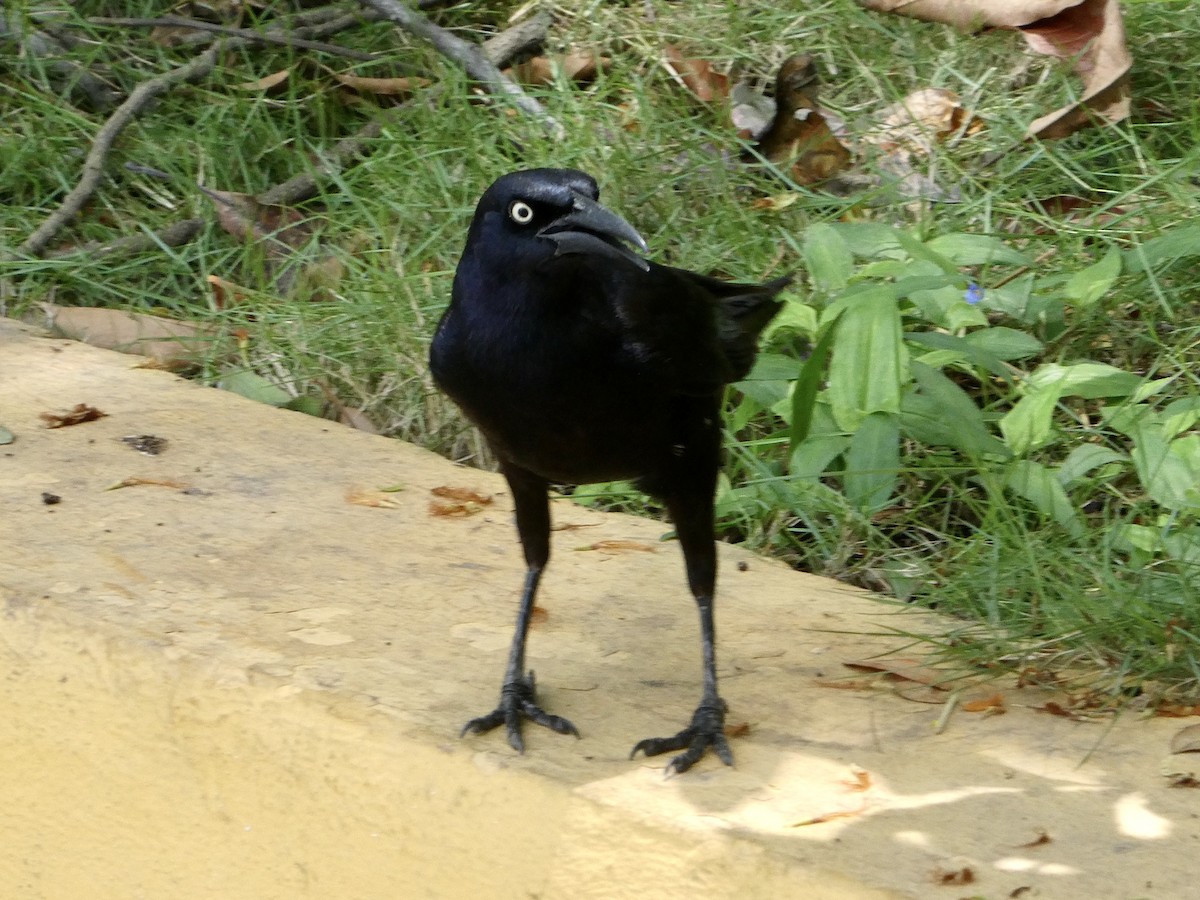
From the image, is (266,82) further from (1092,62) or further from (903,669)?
(903,669)

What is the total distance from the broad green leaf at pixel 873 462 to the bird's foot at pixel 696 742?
104 cm

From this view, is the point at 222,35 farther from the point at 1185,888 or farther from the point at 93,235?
the point at 1185,888

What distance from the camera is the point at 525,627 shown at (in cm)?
284

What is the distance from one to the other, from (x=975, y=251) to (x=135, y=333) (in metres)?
2.64

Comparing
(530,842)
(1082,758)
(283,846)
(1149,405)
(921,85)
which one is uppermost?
(921,85)

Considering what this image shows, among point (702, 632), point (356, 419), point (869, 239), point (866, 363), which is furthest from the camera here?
point (356, 419)

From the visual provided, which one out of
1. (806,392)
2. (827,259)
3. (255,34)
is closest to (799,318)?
(827,259)

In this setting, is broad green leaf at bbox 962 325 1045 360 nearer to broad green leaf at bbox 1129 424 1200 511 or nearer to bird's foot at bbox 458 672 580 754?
broad green leaf at bbox 1129 424 1200 511

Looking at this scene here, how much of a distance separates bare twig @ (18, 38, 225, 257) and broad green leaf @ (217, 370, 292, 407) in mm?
1209

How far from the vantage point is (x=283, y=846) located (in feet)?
8.80

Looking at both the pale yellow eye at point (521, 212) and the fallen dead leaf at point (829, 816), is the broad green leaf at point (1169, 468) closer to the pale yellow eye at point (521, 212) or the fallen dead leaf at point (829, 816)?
the fallen dead leaf at point (829, 816)

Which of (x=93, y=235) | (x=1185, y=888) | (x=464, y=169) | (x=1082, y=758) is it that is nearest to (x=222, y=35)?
(x=93, y=235)

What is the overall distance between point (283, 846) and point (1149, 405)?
2370mm

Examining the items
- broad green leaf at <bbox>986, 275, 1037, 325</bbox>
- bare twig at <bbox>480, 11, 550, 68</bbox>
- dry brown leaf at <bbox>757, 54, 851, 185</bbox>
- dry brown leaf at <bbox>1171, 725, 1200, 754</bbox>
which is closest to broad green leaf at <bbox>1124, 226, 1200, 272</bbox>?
broad green leaf at <bbox>986, 275, 1037, 325</bbox>
